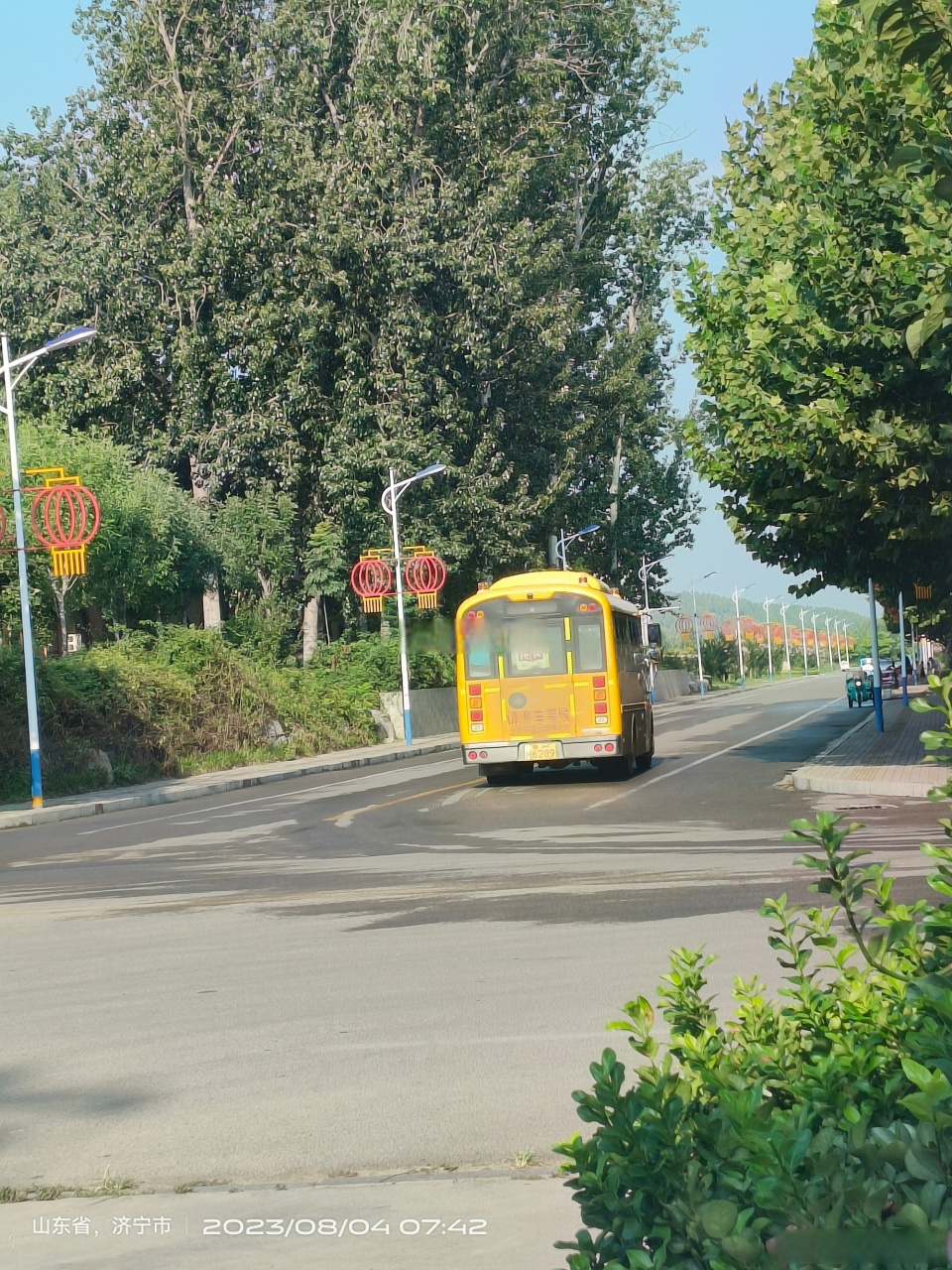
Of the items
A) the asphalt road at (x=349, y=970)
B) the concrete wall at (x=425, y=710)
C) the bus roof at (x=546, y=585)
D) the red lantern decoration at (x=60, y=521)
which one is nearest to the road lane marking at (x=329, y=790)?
the asphalt road at (x=349, y=970)

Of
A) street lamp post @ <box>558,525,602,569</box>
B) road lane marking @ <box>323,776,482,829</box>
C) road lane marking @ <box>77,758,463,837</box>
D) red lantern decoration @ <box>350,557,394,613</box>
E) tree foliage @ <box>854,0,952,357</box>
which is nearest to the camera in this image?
tree foliage @ <box>854,0,952,357</box>

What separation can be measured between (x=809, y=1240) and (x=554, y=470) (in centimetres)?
5358

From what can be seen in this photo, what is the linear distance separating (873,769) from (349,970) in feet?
47.8

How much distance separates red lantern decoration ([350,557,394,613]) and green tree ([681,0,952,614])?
22.7 metres

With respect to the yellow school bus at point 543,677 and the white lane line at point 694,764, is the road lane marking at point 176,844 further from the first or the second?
the yellow school bus at point 543,677

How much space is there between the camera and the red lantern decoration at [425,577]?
4712cm

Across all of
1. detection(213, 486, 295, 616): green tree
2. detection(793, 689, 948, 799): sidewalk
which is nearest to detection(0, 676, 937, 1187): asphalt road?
detection(793, 689, 948, 799): sidewalk

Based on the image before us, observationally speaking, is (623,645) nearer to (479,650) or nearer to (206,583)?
(479,650)

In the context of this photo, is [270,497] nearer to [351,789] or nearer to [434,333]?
[434,333]

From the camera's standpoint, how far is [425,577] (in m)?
47.8

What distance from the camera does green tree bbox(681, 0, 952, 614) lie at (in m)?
18.5

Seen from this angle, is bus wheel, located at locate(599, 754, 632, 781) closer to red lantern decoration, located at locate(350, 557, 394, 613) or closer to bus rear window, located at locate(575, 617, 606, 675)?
bus rear window, located at locate(575, 617, 606, 675)

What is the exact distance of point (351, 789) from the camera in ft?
90.4

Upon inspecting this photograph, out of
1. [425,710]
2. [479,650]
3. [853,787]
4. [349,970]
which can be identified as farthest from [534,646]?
[425,710]
